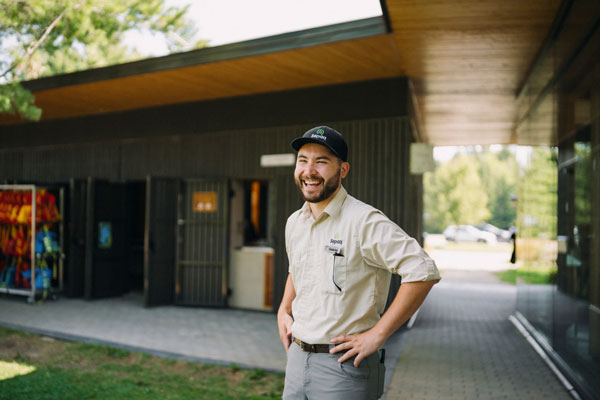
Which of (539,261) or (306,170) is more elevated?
(306,170)

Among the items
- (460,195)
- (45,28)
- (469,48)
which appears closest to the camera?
(469,48)

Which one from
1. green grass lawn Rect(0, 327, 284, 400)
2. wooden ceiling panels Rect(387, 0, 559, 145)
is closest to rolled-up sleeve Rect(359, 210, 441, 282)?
green grass lawn Rect(0, 327, 284, 400)

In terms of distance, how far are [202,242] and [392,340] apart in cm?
386

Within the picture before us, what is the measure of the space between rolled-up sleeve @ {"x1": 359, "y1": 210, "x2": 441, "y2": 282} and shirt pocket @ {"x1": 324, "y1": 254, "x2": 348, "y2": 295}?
10cm

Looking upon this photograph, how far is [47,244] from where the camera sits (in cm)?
931

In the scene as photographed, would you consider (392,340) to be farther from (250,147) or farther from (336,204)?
(336,204)

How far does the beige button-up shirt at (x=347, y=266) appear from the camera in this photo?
1.98m

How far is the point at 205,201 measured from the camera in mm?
9305

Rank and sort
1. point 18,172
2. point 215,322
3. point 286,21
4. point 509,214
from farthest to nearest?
point 509,214, point 286,21, point 18,172, point 215,322

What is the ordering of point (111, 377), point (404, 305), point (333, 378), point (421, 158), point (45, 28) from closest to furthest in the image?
1. point (404, 305)
2. point (333, 378)
3. point (111, 377)
4. point (45, 28)
5. point (421, 158)

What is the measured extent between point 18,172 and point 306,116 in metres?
7.52

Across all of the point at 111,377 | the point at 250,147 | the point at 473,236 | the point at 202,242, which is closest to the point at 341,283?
the point at 111,377

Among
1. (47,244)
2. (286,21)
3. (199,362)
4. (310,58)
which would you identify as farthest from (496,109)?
(47,244)

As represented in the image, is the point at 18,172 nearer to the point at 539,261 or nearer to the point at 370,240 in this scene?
the point at 539,261
